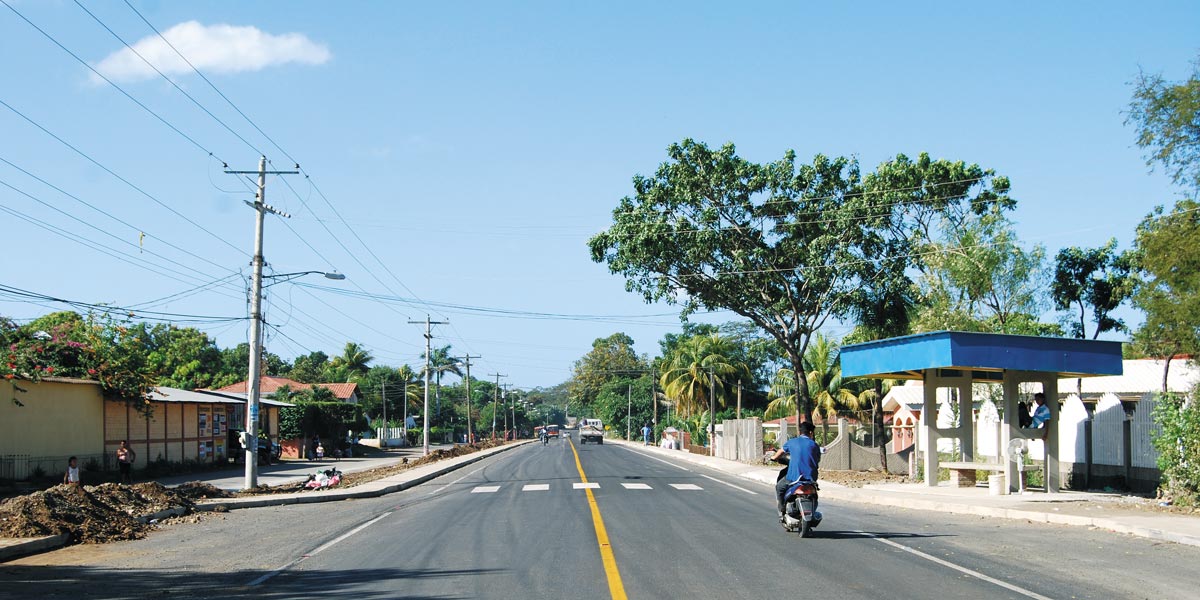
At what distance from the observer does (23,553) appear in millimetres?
15000

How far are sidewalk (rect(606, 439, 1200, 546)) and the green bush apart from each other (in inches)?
38.8

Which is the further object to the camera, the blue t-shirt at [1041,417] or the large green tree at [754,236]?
the large green tree at [754,236]

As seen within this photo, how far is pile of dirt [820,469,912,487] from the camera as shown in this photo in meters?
29.7

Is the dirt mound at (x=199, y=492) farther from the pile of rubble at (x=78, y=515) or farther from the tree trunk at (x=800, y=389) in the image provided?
the tree trunk at (x=800, y=389)

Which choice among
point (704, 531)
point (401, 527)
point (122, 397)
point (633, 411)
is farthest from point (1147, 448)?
point (633, 411)

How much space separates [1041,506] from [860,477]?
11.9m

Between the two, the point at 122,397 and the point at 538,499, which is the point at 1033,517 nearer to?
the point at 538,499

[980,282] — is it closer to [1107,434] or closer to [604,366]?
[1107,434]

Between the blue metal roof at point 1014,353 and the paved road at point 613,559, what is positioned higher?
the blue metal roof at point 1014,353

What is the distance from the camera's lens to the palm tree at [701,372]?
241 ft

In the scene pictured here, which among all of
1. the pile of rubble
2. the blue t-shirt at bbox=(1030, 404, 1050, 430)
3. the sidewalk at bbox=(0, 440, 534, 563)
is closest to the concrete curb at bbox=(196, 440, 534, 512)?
the sidewalk at bbox=(0, 440, 534, 563)

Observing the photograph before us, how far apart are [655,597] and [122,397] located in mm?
31954

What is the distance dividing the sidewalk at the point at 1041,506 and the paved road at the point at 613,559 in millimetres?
576

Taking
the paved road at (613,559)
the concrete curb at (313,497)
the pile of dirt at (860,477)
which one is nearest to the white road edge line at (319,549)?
the paved road at (613,559)
